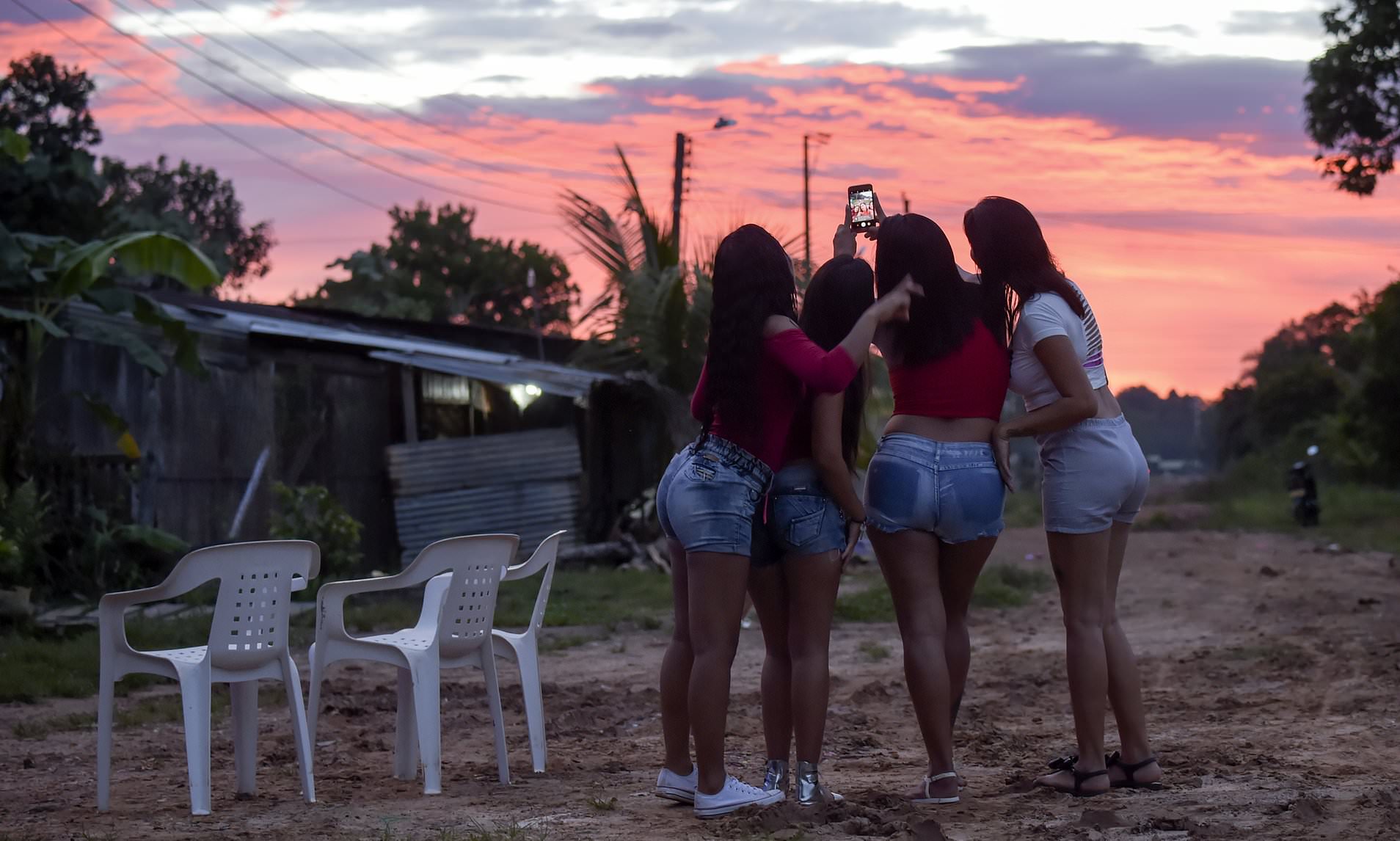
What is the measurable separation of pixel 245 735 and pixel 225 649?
0.46 m

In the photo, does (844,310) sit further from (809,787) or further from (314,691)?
(314,691)

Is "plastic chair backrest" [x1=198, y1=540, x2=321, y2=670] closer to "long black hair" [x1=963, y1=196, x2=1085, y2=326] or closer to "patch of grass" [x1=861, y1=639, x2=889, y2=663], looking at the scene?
"long black hair" [x1=963, y1=196, x2=1085, y2=326]

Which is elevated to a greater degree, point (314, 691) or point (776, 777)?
point (314, 691)

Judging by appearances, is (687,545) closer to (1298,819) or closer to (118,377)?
(1298,819)

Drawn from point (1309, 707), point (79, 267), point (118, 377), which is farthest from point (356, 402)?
point (1309, 707)

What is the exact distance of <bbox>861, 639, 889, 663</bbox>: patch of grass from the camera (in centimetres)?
891

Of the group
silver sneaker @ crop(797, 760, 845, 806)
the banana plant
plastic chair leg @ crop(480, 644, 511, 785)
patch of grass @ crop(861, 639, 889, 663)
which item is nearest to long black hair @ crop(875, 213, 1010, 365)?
silver sneaker @ crop(797, 760, 845, 806)

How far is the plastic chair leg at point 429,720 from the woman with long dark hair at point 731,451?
1.17 m

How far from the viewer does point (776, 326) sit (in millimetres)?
4129

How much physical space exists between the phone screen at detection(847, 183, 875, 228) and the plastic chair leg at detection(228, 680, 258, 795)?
278cm

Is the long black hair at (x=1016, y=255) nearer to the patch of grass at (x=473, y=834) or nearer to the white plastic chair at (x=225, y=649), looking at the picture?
the patch of grass at (x=473, y=834)

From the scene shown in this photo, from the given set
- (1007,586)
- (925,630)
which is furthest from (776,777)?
(1007,586)

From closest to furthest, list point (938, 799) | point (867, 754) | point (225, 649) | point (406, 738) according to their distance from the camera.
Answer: point (938, 799), point (225, 649), point (406, 738), point (867, 754)

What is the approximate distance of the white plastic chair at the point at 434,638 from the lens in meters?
4.99
